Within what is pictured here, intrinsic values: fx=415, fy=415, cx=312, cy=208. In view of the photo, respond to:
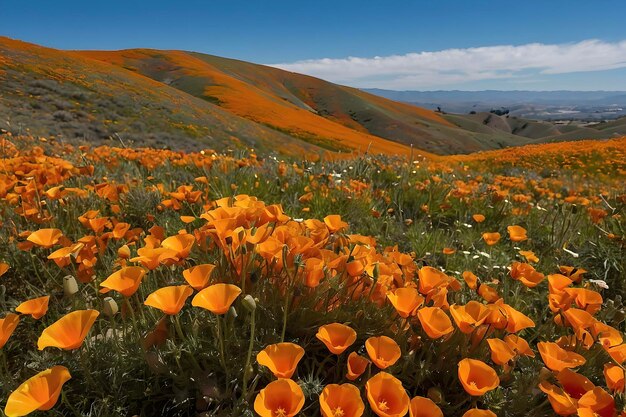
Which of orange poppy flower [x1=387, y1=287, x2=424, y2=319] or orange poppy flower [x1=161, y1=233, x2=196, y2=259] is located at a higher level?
orange poppy flower [x1=161, y1=233, x2=196, y2=259]

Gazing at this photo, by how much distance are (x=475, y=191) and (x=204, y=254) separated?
3.88 meters

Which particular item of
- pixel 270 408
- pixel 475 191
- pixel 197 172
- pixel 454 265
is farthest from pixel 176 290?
pixel 475 191

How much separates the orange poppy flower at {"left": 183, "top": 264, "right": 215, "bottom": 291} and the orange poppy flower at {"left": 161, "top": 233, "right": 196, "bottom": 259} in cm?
22

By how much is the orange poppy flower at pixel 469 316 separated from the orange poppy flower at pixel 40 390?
1074 mm

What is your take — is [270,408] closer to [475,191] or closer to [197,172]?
[197,172]

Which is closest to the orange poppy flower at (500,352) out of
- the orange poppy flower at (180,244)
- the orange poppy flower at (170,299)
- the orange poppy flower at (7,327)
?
the orange poppy flower at (170,299)

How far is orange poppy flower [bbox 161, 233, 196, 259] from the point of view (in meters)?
1.48

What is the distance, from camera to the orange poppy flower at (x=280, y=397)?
100 centimetres

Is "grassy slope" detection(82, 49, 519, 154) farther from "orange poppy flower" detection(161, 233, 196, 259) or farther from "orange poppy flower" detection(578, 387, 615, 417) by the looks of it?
"orange poppy flower" detection(578, 387, 615, 417)

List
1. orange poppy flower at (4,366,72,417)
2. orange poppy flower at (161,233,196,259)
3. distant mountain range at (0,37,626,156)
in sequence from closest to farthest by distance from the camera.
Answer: orange poppy flower at (4,366,72,417)
orange poppy flower at (161,233,196,259)
distant mountain range at (0,37,626,156)

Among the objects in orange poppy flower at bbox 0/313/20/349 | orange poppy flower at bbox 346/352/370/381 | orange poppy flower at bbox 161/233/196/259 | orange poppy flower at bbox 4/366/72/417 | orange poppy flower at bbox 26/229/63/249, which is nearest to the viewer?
orange poppy flower at bbox 4/366/72/417

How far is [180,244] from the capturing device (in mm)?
1543

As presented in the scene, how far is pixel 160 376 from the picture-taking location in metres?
1.39

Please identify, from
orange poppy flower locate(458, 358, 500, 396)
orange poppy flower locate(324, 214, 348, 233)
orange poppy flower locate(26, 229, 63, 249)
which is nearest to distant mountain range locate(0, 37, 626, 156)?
orange poppy flower locate(324, 214, 348, 233)
